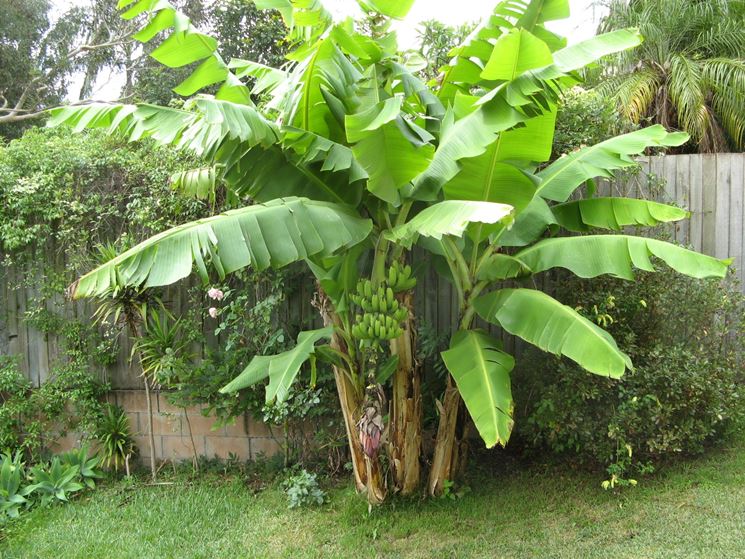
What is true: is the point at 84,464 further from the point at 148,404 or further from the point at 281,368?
the point at 281,368

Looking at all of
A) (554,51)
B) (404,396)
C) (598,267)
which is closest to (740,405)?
(598,267)

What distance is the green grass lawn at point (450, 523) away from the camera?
3.87 meters

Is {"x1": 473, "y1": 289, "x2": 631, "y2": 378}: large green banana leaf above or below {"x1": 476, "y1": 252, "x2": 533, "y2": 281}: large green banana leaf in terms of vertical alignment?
below

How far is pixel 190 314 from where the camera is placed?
18.1 ft

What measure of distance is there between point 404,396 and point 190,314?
2.35m

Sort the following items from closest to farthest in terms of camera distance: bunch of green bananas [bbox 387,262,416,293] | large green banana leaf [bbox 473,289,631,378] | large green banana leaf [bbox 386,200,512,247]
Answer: large green banana leaf [bbox 386,200,512,247] < large green banana leaf [bbox 473,289,631,378] < bunch of green bananas [bbox 387,262,416,293]

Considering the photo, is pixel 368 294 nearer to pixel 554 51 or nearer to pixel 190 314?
pixel 554 51

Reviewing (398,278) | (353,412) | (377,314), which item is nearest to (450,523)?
(353,412)

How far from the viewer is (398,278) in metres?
3.89

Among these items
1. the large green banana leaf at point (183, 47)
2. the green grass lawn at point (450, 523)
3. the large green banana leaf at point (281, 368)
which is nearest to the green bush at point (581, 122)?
the large green banana leaf at point (281, 368)

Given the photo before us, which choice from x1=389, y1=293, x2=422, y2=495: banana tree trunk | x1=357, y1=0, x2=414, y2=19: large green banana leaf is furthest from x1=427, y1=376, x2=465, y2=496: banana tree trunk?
x1=357, y1=0, x2=414, y2=19: large green banana leaf

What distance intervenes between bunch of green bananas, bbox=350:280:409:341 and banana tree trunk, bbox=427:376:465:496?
855 millimetres

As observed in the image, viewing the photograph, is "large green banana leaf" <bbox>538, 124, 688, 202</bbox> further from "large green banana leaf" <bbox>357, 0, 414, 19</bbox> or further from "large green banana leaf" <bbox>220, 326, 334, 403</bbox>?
"large green banana leaf" <bbox>220, 326, 334, 403</bbox>

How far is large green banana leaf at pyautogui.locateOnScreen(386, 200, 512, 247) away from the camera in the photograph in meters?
2.76
